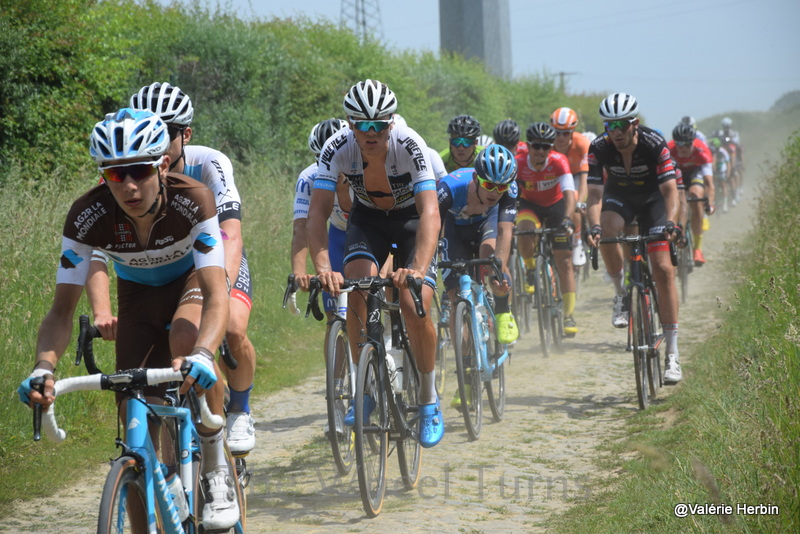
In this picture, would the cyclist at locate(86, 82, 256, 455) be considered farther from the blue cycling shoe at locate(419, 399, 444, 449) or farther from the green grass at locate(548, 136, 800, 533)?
the green grass at locate(548, 136, 800, 533)

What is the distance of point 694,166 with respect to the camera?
14.8m

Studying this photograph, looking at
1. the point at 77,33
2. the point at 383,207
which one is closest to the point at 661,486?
the point at 383,207

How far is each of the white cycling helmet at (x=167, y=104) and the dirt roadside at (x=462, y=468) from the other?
7.67 ft

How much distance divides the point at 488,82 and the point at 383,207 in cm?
2890

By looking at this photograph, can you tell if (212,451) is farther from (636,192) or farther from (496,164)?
(636,192)

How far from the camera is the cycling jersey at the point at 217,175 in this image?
4.88m

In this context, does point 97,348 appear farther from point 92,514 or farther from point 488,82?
point 488,82

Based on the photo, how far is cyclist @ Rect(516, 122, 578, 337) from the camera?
423 inches

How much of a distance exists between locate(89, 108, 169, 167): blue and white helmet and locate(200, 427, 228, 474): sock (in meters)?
1.26

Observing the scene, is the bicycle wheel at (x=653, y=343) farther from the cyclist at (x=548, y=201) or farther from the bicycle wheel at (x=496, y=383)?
the cyclist at (x=548, y=201)

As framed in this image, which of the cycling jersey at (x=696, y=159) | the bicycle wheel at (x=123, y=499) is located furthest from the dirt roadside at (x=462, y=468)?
the cycling jersey at (x=696, y=159)

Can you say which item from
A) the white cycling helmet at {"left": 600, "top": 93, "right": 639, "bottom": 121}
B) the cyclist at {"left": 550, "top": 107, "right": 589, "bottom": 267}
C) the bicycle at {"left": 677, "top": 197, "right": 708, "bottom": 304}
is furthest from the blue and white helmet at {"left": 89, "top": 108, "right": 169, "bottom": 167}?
the bicycle at {"left": 677, "top": 197, "right": 708, "bottom": 304}

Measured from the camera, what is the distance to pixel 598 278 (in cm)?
1802

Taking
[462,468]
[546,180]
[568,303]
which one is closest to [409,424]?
[462,468]
